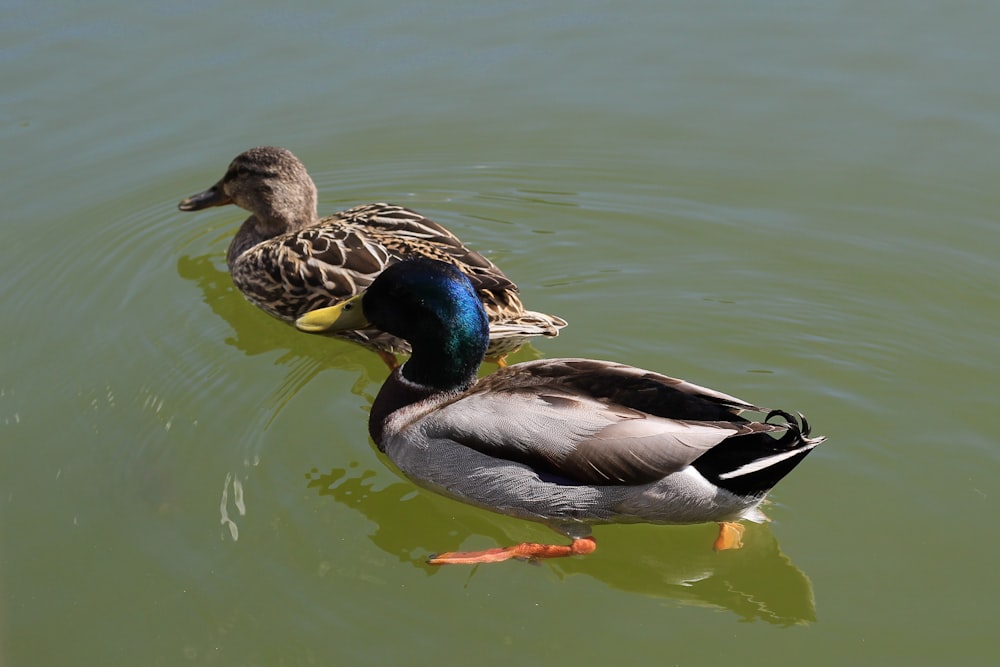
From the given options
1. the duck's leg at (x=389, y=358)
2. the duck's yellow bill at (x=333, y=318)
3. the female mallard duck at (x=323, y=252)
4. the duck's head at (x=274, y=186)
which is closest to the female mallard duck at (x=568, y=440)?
the duck's yellow bill at (x=333, y=318)

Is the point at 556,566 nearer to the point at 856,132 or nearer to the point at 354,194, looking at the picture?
the point at 354,194

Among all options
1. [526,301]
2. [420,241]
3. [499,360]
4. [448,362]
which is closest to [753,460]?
[448,362]

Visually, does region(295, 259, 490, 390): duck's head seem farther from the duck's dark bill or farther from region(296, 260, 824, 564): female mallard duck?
the duck's dark bill

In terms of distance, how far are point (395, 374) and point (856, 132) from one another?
14.9ft

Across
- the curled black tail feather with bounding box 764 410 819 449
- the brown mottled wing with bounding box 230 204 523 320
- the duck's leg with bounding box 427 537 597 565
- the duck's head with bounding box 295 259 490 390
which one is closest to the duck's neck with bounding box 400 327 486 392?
the duck's head with bounding box 295 259 490 390

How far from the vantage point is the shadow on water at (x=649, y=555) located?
5.20 m

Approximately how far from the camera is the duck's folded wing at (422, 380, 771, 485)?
5156 mm

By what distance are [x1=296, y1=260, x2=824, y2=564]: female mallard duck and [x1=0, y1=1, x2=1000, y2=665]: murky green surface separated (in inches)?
10.1

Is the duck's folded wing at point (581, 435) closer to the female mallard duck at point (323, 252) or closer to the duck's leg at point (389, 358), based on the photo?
the female mallard duck at point (323, 252)

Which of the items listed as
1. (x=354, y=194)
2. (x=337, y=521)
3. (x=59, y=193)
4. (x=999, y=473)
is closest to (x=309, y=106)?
(x=354, y=194)

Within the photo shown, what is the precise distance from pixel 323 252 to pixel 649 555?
279 centimetres

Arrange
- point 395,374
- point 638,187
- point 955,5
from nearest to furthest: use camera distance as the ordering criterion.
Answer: point 395,374 < point 638,187 < point 955,5

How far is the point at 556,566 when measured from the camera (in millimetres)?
5426

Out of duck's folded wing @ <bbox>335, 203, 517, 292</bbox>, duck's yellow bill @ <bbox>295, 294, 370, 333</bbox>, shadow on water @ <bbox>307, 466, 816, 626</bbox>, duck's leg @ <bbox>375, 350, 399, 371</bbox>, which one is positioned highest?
duck's folded wing @ <bbox>335, 203, 517, 292</bbox>
